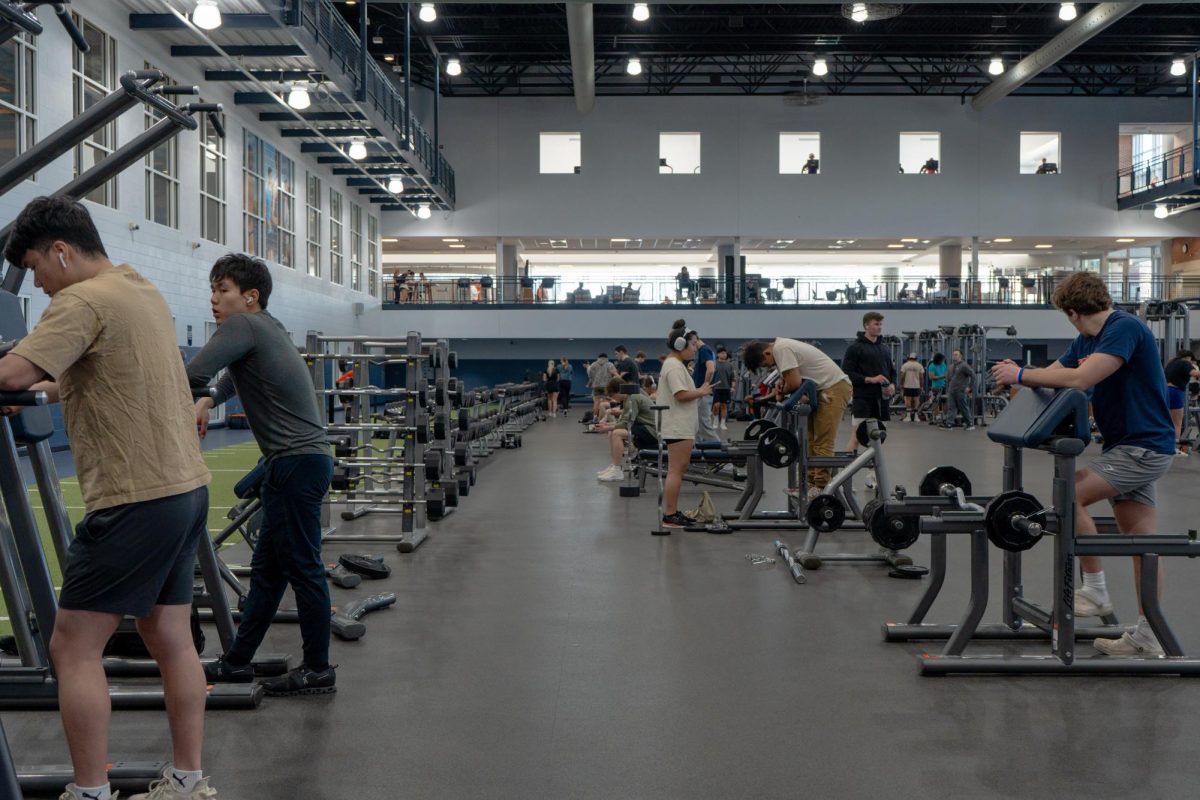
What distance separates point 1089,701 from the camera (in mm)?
3801

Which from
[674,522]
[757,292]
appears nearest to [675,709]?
[674,522]

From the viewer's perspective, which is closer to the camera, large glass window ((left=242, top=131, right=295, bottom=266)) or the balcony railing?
large glass window ((left=242, top=131, right=295, bottom=266))

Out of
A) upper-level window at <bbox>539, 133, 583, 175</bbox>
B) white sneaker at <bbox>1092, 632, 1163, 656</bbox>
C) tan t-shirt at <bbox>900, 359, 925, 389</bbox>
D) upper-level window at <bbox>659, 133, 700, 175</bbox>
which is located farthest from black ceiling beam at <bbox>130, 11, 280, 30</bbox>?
upper-level window at <bbox>659, 133, 700, 175</bbox>

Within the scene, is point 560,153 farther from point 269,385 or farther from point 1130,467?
point 269,385

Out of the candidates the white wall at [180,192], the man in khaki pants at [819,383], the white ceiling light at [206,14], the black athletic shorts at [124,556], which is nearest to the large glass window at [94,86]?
the white wall at [180,192]

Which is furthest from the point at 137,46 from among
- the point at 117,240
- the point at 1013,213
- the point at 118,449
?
the point at 1013,213

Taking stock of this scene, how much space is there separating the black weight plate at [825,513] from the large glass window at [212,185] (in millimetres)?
13776

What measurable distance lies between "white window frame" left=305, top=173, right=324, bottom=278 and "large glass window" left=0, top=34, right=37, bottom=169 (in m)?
10.9

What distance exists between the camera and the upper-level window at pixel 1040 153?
30.5 meters

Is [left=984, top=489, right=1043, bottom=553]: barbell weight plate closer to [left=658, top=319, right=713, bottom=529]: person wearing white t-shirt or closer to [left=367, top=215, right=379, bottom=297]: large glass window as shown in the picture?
[left=658, top=319, right=713, bottom=529]: person wearing white t-shirt

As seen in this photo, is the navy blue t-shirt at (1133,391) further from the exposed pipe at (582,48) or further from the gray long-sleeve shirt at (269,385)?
the exposed pipe at (582,48)

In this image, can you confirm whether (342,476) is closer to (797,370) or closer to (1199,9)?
(797,370)

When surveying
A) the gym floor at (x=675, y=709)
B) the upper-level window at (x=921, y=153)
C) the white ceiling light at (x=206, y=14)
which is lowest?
the gym floor at (x=675, y=709)

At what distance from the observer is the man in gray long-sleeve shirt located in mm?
3674
